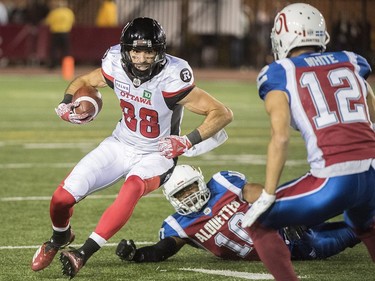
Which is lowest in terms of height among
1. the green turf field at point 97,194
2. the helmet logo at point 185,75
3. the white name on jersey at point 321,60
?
the green turf field at point 97,194

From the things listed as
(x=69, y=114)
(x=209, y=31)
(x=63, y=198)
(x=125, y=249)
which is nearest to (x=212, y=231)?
(x=125, y=249)

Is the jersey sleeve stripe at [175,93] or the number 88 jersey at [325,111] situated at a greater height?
the number 88 jersey at [325,111]

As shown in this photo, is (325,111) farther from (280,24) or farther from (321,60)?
(280,24)

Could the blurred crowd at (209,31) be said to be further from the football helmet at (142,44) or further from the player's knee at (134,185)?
the player's knee at (134,185)

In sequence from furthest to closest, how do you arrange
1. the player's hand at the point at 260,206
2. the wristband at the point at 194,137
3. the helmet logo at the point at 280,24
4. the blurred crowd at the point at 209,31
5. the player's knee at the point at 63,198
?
the blurred crowd at the point at 209,31
the wristband at the point at 194,137
the player's knee at the point at 63,198
the helmet logo at the point at 280,24
the player's hand at the point at 260,206

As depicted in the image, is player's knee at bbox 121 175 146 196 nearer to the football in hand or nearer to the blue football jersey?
the blue football jersey

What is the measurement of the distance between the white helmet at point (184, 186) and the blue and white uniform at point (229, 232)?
0.16 feet

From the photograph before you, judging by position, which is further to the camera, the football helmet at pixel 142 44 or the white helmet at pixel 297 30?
the football helmet at pixel 142 44

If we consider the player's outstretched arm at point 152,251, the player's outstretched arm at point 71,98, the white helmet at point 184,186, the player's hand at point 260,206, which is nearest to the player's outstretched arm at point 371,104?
the player's hand at point 260,206

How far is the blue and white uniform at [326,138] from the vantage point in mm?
4781

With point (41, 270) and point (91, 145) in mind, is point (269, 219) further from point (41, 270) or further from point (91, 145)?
point (91, 145)

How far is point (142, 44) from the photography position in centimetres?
596

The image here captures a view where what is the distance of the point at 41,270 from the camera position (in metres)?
5.85

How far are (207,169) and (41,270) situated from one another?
4.06 m
